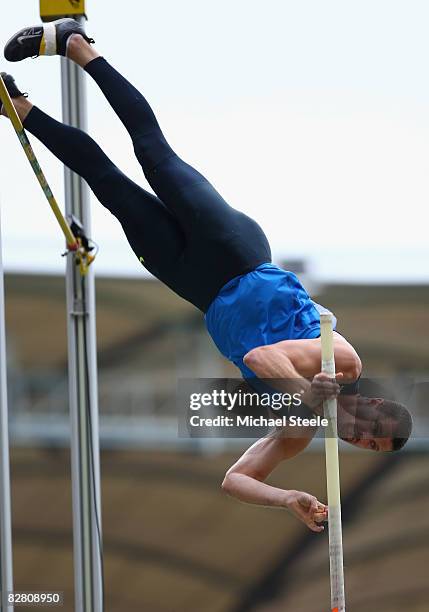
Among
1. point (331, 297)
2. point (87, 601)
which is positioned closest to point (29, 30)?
point (87, 601)

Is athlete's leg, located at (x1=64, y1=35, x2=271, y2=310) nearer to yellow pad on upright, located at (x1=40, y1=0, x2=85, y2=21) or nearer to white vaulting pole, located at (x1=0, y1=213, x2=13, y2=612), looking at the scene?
yellow pad on upright, located at (x1=40, y1=0, x2=85, y2=21)

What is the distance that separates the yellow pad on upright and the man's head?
1905mm

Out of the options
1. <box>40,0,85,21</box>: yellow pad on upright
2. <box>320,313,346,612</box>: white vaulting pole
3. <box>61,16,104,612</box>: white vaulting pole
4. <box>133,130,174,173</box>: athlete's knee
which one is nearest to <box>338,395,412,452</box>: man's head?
<box>320,313,346,612</box>: white vaulting pole

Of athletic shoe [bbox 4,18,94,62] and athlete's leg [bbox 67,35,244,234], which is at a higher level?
athletic shoe [bbox 4,18,94,62]

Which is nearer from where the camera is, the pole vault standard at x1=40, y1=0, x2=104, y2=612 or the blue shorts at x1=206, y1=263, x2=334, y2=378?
the blue shorts at x1=206, y1=263, x2=334, y2=378

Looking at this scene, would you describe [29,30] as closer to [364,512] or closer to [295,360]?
[295,360]

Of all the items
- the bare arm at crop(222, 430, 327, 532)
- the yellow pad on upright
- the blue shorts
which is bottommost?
the bare arm at crop(222, 430, 327, 532)

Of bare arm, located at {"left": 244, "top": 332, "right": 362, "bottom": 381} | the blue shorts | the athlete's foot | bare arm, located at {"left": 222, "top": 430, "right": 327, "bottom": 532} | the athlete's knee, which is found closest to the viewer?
bare arm, located at {"left": 222, "top": 430, "right": 327, "bottom": 532}

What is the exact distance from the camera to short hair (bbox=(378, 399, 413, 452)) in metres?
3.38

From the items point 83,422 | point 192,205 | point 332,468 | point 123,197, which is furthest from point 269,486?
point 83,422

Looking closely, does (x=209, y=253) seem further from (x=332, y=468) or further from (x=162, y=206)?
(x=332, y=468)

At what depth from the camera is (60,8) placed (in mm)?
4207

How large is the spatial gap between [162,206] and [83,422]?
1.25 meters

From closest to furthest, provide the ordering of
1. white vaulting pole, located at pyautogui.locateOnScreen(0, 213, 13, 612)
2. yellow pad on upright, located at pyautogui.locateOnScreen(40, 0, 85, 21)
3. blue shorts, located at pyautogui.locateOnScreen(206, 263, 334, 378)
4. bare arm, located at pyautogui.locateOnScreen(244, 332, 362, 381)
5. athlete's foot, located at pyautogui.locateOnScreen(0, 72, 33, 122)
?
bare arm, located at pyautogui.locateOnScreen(244, 332, 362, 381) < blue shorts, located at pyautogui.locateOnScreen(206, 263, 334, 378) < athlete's foot, located at pyautogui.locateOnScreen(0, 72, 33, 122) < yellow pad on upright, located at pyautogui.locateOnScreen(40, 0, 85, 21) < white vaulting pole, located at pyautogui.locateOnScreen(0, 213, 13, 612)
